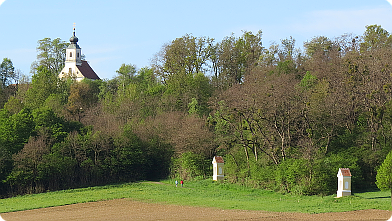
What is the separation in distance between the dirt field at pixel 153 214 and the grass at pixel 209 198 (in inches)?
59.0

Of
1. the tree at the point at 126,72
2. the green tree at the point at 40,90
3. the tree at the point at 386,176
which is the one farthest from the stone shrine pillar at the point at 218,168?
the tree at the point at 126,72

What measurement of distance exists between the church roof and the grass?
5610 cm

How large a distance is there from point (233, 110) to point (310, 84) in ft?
30.5

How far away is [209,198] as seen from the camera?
3878 cm

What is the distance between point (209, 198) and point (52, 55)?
64.8 metres

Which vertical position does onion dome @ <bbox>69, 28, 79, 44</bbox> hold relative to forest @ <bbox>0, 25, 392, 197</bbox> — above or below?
above

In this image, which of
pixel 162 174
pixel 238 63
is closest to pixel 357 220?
pixel 162 174

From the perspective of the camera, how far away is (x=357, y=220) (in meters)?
27.8

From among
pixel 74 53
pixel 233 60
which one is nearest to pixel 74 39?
pixel 74 53

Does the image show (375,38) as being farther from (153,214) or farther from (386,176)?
(153,214)

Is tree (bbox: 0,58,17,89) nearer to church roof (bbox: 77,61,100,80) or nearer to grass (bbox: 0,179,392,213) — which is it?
church roof (bbox: 77,61,100,80)

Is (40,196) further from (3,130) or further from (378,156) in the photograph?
(378,156)

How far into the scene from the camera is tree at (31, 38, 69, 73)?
91950mm

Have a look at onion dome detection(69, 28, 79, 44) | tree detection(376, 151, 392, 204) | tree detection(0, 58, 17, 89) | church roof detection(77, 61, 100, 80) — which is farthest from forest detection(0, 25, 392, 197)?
onion dome detection(69, 28, 79, 44)
